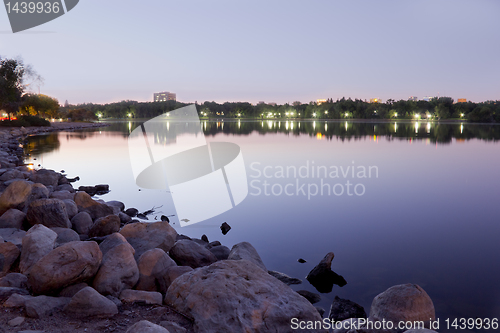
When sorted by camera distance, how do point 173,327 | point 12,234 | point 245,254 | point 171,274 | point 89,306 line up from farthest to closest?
1. point 12,234
2. point 245,254
3. point 171,274
4. point 89,306
5. point 173,327

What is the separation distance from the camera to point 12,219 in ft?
23.0

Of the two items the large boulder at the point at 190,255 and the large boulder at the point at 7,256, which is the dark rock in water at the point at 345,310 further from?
the large boulder at the point at 7,256

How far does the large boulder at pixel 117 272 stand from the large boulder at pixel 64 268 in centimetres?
13

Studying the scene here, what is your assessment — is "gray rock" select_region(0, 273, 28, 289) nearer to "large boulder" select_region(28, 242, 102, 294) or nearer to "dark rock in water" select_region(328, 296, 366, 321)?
"large boulder" select_region(28, 242, 102, 294)

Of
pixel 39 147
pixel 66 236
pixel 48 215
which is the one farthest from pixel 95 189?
pixel 39 147

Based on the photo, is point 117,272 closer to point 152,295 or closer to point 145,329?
point 152,295

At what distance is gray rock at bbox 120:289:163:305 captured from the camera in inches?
170

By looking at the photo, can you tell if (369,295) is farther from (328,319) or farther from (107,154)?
(107,154)

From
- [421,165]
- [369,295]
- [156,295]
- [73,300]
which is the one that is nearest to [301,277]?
[369,295]

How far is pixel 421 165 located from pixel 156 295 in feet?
62.8

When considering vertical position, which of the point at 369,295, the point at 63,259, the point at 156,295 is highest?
the point at 63,259

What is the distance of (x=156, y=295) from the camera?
4.37 m

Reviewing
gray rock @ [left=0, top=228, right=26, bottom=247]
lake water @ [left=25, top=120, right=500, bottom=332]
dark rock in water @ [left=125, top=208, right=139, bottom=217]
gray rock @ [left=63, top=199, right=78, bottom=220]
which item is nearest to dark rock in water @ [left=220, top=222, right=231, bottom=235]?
lake water @ [left=25, top=120, right=500, bottom=332]

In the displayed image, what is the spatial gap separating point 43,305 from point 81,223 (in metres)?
3.65
